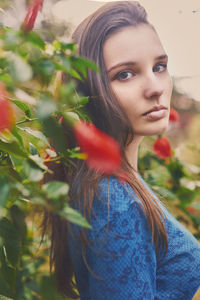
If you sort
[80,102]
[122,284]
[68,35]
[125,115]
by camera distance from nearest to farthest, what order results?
1. [80,102]
2. [122,284]
3. [125,115]
4. [68,35]

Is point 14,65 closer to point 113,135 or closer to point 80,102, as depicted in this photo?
point 80,102

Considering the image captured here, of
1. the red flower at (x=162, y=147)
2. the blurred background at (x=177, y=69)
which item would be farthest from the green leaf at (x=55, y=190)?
the red flower at (x=162, y=147)

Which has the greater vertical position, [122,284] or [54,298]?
[54,298]

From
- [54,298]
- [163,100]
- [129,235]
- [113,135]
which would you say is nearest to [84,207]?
[129,235]

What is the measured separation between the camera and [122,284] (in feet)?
2.78

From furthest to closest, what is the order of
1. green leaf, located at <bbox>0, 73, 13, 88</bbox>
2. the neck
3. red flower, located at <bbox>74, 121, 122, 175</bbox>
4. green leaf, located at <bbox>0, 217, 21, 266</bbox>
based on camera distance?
1. the neck
2. green leaf, located at <bbox>0, 217, 21, 266</bbox>
3. green leaf, located at <bbox>0, 73, 13, 88</bbox>
4. red flower, located at <bbox>74, 121, 122, 175</bbox>

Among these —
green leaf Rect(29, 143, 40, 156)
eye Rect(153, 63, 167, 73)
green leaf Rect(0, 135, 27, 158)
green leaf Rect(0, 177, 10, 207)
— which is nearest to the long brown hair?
eye Rect(153, 63, 167, 73)

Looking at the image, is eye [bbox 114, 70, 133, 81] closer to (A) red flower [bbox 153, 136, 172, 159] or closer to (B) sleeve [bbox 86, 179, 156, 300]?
(B) sleeve [bbox 86, 179, 156, 300]

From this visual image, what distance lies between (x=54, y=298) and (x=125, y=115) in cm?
68

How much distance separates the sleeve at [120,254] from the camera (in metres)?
0.84

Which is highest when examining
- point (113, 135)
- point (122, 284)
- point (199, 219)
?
point (113, 135)

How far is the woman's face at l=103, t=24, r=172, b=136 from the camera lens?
3.10ft

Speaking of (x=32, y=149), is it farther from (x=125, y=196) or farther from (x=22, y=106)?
(x=125, y=196)

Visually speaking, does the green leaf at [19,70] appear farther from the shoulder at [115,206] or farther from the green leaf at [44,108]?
the shoulder at [115,206]
